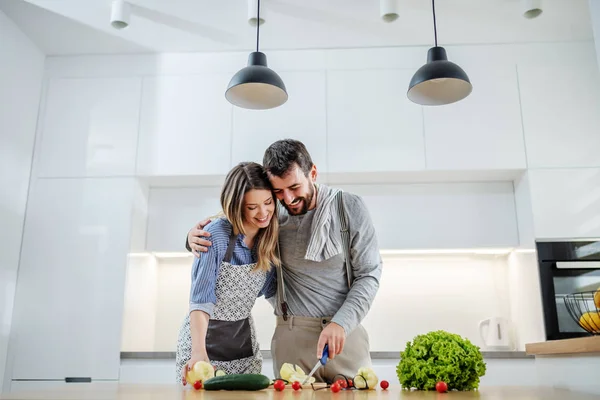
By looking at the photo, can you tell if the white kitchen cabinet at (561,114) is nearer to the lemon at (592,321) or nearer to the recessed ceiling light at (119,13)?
the lemon at (592,321)

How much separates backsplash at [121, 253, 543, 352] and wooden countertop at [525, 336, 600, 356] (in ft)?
5.69

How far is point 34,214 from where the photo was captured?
3195 mm

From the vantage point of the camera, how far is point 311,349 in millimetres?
1665

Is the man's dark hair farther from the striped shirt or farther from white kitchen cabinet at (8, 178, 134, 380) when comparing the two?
white kitchen cabinet at (8, 178, 134, 380)

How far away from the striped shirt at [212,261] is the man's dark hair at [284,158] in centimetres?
20

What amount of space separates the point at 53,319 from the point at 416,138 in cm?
219

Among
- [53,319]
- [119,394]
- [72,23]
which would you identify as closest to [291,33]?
[72,23]

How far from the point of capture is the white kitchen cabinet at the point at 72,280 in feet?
→ 9.73

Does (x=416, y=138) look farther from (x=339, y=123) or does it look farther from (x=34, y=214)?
(x=34, y=214)

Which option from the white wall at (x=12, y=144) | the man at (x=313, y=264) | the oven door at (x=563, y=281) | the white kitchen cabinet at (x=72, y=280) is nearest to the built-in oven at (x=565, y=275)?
the oven door at (x=563, y=281)

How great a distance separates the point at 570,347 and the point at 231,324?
0.88m

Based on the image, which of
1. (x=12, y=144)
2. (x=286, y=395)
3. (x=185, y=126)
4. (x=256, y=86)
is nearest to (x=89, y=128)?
(x=12, y=144)

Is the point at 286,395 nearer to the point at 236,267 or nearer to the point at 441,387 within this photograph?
the point at 441,387

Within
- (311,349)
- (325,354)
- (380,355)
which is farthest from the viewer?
(380,355)
